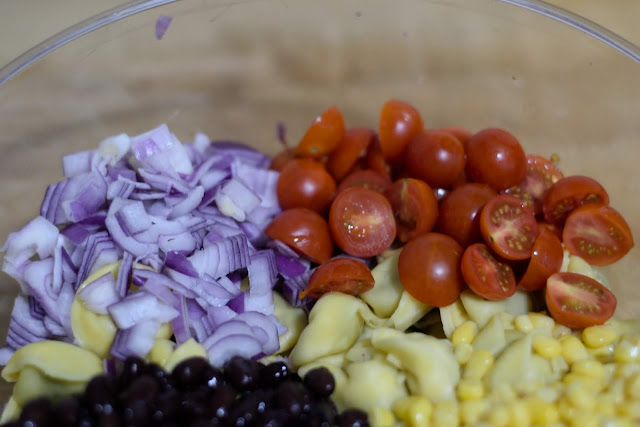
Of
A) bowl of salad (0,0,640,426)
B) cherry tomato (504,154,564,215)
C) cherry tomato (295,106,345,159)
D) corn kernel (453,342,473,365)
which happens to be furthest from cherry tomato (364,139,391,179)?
corn kernel (453,342,473,365)

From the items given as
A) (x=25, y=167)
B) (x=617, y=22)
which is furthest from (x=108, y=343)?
(x=617, y=22)

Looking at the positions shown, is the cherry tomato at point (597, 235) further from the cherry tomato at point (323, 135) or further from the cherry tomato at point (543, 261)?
the cherry tomato at point (323, 135)

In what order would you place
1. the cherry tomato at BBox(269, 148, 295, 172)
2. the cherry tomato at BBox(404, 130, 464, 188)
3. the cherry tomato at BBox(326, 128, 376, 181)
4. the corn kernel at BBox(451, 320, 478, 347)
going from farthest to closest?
the cherry tomato at BBox(269, 148, 295, 172)
the cherry tomato at BBox(326, 128, 376, 181)
the cherry tomato at BBox(404, 130, 464, 188)
the corn kernel at BBox(451, 320, 478, 347)

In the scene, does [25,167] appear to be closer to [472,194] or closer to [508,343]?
[472,194]

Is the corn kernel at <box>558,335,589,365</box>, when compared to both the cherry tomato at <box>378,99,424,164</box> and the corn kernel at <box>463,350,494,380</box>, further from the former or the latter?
the cherry tomato at <box>378,99,424,164</box>

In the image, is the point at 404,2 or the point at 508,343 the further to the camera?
the point at 404,2

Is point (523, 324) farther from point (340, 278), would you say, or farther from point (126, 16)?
point (126, 16)

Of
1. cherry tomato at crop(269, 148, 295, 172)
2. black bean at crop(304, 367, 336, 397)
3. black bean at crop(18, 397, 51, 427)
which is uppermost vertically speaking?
cherry tomato at crop(269, 148, 295, 172)
